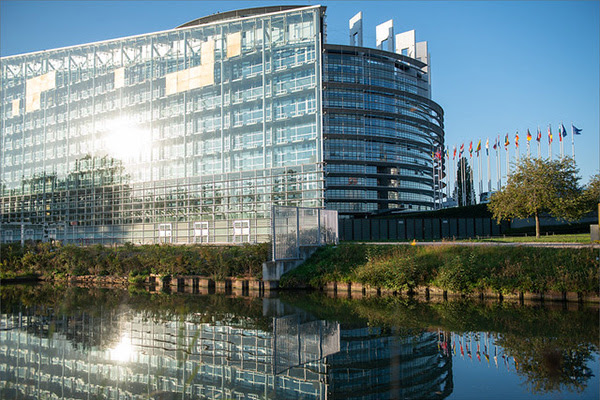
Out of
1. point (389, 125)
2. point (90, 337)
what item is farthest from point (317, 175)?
point (389, 125)

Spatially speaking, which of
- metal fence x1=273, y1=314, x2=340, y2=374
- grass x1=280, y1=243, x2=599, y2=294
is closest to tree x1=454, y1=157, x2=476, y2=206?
grass x1=280, y1=243, x2=599, y2=294

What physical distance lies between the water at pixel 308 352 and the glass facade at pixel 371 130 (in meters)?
70.3

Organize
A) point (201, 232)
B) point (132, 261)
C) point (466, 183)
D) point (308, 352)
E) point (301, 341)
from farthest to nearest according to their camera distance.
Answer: point (466, 183)
point (201, 232)
point (132, 261)
point (301, 341)
point (308, 352)

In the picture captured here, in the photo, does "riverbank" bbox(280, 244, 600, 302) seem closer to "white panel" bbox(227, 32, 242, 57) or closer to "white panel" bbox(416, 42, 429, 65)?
"white panel" bbox(227, 32, 242, 57)

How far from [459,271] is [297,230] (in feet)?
30.9

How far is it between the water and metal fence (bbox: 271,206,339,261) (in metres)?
6.33

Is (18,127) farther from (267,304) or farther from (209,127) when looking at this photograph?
(267,304)

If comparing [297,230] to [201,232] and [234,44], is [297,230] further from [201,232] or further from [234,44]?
[234,44]

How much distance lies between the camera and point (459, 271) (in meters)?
20.6

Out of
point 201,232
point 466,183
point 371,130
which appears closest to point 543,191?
point 201,232

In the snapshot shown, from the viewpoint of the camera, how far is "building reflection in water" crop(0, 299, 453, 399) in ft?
31.4

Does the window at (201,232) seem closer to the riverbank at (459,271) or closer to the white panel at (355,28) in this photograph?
the riverbank at (459,271)

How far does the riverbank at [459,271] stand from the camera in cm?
1891

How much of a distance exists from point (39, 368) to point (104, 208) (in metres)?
36.2
